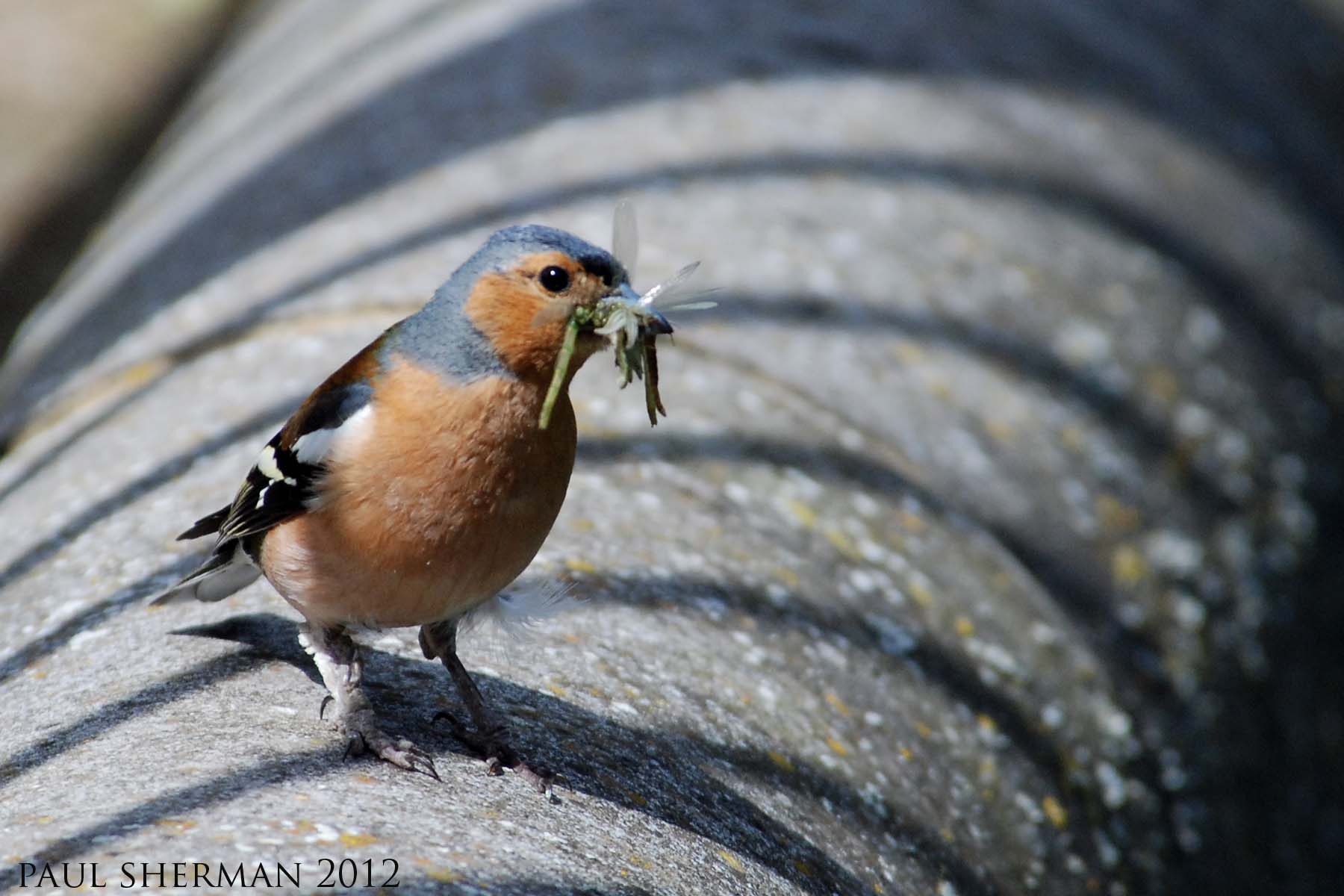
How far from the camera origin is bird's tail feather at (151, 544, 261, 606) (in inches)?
105

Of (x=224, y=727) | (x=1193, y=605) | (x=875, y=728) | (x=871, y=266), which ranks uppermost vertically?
(x=871, y=266)

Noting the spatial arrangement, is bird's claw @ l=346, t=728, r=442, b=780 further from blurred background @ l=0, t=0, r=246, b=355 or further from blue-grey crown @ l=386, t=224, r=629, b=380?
blurred background @ l=0, t=0, r=246, b=355

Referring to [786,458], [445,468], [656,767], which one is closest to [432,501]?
[445,468]

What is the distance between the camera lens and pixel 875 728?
9.52ft

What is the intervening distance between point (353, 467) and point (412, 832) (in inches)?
25.4

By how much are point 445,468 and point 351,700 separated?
1.40 ft

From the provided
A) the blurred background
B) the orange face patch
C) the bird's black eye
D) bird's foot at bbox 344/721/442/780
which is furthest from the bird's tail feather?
the blurred background

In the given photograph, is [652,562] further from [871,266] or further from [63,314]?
[63,314]

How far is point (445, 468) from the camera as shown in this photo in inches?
91.0

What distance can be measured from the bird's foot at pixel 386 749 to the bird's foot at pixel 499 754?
0.33 feet

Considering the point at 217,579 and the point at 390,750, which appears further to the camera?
the point at 217,579

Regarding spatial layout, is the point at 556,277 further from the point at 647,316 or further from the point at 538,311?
the point at 647,316

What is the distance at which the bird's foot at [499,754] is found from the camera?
2303mm

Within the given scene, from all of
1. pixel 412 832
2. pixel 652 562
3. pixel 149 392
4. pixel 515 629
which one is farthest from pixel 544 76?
pixel 412 832
